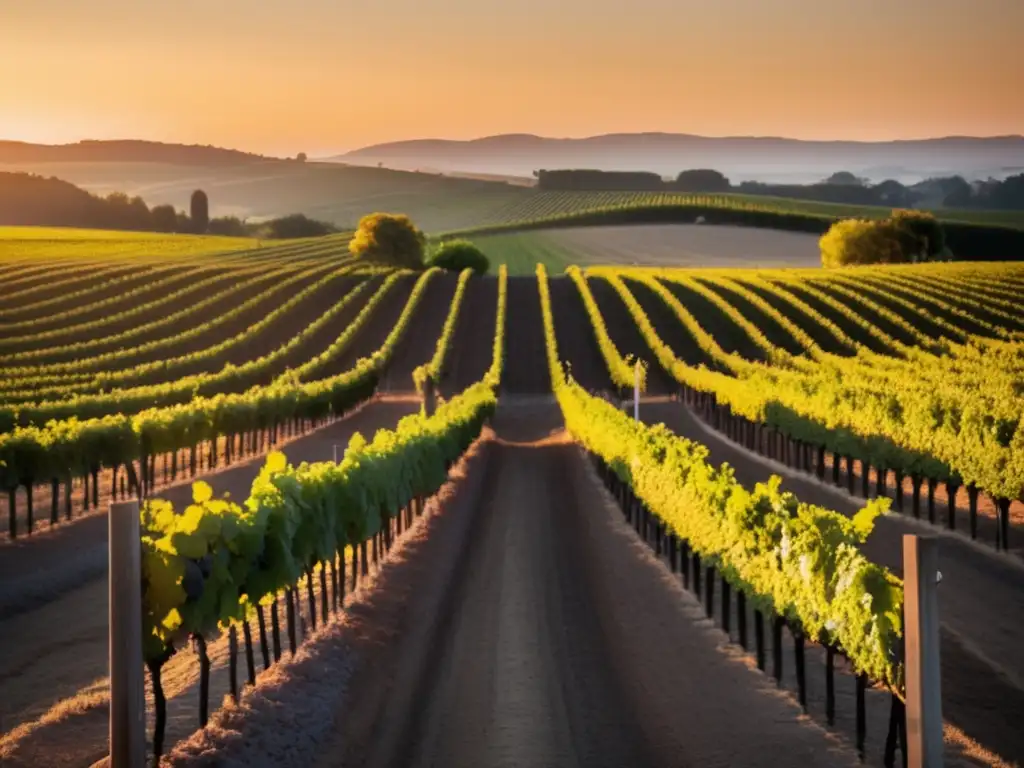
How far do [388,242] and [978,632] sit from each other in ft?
346

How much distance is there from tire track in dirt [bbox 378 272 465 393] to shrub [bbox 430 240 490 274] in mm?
15183

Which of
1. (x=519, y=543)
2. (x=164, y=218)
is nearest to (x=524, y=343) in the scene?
(x=519, y=543)

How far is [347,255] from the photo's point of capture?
438ft

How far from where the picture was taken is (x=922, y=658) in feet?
41.9

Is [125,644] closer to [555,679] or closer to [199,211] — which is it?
[555,679]

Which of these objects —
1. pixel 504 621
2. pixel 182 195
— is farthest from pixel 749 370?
pixel 182 195

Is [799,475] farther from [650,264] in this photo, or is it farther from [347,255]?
[347,255]

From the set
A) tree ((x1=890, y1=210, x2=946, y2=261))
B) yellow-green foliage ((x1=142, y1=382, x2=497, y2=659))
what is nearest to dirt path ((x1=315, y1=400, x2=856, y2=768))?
yellow-green foliage ((x1=142, y1=382, x2=497, y2=659))

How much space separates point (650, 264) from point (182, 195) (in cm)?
7062

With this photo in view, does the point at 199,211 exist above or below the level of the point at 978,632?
above

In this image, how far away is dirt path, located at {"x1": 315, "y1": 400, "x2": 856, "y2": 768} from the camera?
49.6 ft

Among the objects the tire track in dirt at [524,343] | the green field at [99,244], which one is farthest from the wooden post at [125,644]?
the green field at [99,244]

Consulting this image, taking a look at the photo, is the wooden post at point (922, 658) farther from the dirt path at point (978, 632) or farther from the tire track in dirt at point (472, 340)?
the tire track in dirt at point (472, 340)

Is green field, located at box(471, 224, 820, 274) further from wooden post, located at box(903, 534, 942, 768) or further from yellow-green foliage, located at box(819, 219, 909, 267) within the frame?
wooden post, located at box(903, 534, 942, 768)
